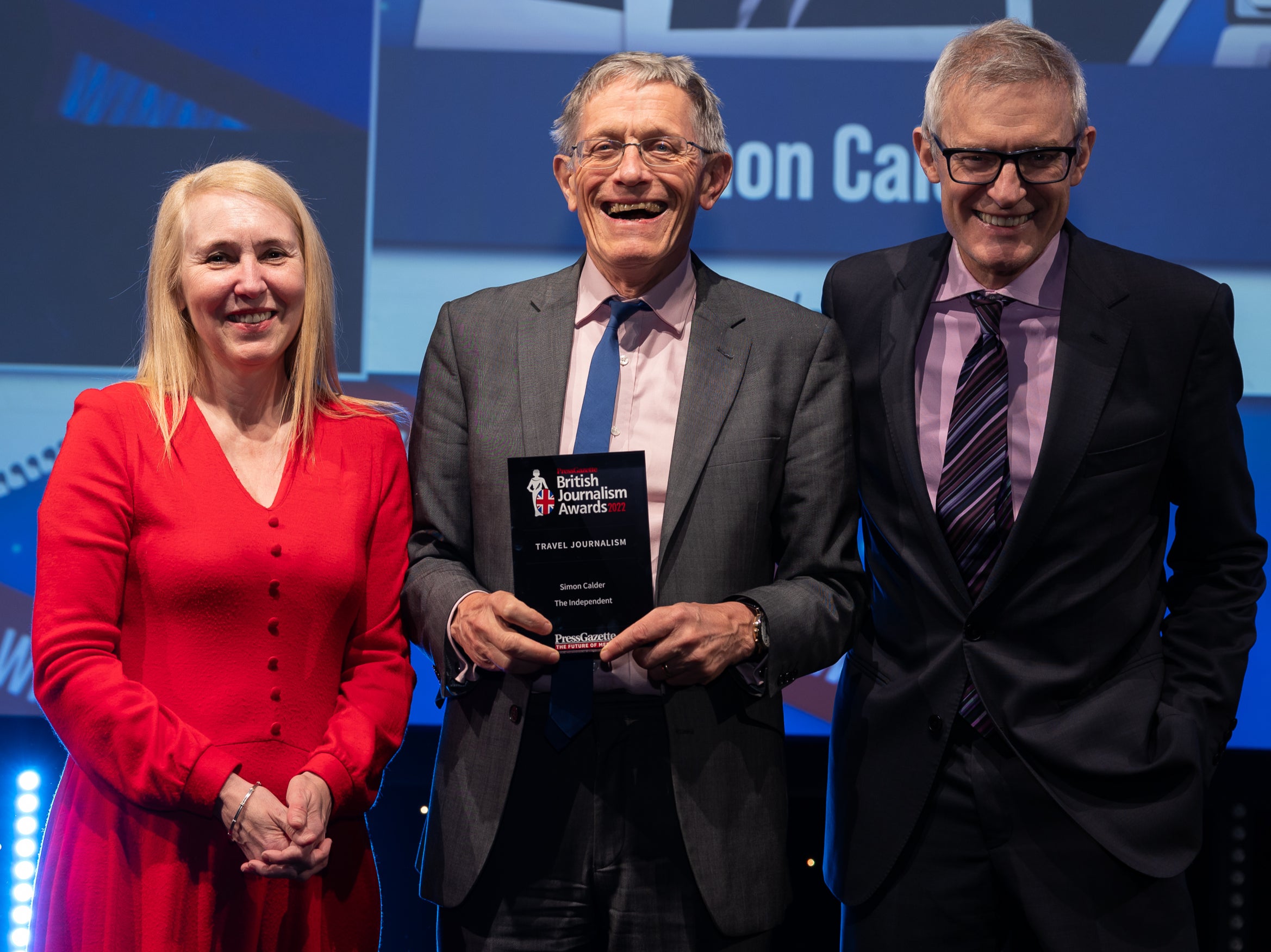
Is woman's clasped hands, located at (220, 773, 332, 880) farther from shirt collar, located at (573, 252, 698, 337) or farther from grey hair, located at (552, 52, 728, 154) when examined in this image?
grey hair, located at (552, 52, 728, 154)

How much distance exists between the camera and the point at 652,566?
2.00 m

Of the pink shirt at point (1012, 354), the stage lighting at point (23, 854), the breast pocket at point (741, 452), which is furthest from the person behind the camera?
the stage lighting at point (23, 854)

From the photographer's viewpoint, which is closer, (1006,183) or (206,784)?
(206,784)

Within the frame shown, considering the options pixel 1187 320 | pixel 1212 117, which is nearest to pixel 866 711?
pixel 1187 320

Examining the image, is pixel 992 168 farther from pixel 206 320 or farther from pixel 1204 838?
pixel 1204 838

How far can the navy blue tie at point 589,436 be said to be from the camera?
1.92 m

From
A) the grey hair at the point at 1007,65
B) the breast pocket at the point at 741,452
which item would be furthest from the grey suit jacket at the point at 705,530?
the grey hair at the point at 1007,65

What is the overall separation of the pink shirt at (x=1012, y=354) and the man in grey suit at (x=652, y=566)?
0.57ft

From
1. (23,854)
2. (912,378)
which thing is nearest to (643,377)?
(912,378)

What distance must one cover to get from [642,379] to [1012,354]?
72 centimetres

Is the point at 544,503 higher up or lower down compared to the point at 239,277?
lower down

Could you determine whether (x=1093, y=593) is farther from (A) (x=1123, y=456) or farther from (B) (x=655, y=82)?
(B) (x=655, y=82)

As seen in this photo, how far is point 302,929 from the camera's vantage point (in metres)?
1.94

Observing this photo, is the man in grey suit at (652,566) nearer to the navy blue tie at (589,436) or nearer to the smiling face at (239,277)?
the navy blue tie at (589,436)
